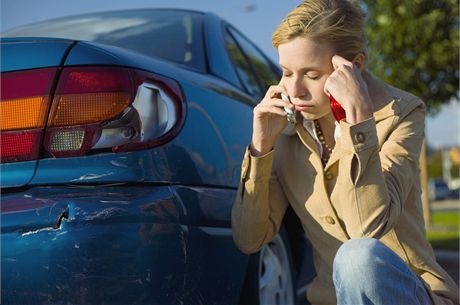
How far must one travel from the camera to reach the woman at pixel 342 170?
1.64 metres

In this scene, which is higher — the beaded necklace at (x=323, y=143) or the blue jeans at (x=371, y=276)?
the beaded necklace at (x=323, y=143)

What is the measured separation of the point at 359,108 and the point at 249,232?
Answer: 567 mm

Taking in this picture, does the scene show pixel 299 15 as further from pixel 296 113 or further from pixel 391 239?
pixel 391 239

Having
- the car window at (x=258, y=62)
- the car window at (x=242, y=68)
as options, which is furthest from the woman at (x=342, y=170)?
the car window at (x=258, y=62)

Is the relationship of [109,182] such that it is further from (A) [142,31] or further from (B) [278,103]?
(A) [142,31]

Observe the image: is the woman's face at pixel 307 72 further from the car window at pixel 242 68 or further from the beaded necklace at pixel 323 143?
the car window at pixel 242 68

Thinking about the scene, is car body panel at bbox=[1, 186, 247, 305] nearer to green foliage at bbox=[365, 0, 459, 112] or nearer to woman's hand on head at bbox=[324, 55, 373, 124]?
woman's hand on head at bbox=[324, 55, 373, 124]

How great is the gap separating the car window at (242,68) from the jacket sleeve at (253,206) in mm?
1023

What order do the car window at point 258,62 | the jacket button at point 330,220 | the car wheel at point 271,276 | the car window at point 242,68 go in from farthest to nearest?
1. the car window at point 258,62
2. the car window at point 242,68
3. the car wheel at point 271,276
4. the jacket button at point 330,220

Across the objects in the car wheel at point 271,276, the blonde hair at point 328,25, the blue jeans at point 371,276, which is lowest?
the car wheel at point 271,276

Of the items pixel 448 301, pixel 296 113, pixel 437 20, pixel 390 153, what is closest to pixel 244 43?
pixel 296 113

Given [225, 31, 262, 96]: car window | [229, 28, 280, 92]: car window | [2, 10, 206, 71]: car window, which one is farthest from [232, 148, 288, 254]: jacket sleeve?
[229, 28, 280, 92]: car window

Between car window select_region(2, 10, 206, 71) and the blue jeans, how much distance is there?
3.72 feet

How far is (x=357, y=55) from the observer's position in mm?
1975
